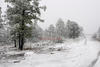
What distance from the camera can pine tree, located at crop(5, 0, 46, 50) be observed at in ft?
55.1

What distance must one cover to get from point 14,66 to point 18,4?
10.9 metres

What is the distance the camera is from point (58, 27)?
69875 millimetres

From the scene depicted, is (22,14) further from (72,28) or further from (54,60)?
(72,28)

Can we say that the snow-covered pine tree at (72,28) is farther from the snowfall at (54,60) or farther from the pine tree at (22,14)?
the snowfall at (54,60)

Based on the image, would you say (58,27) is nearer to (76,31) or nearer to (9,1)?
(76,31)

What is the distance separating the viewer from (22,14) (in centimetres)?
1756

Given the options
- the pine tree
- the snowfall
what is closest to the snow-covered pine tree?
the pine tree

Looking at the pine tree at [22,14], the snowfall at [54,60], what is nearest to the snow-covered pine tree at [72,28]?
the pine tree at [22,14]

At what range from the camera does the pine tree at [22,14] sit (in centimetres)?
1680

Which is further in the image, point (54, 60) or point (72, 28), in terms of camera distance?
point (72, 28)

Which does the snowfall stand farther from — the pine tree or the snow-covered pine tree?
the snow-covered pine tree

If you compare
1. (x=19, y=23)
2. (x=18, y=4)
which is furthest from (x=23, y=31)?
(x=18, y=4)

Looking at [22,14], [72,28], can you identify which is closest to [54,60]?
[22,14]

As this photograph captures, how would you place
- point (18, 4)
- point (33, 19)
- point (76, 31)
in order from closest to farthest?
1. point (18, 4)
2. point (33, 19)
3. point (76, 31)
